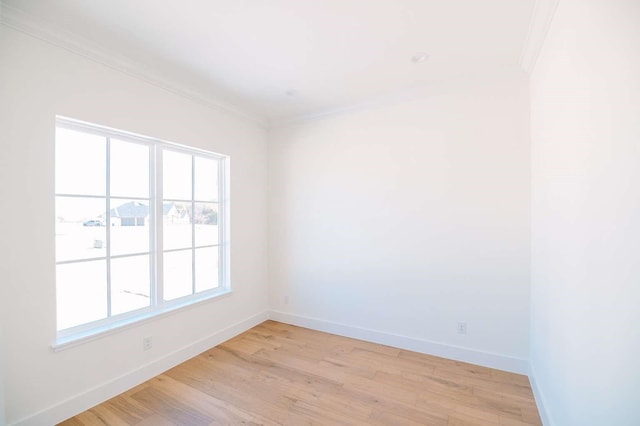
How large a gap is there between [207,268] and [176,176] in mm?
1103

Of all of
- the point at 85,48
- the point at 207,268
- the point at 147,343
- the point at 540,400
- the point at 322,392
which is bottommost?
the point at 322,392

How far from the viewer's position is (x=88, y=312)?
2123 millimetres

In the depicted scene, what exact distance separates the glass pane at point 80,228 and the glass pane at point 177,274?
60 centimetres

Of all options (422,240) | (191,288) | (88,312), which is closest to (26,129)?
(88,312)

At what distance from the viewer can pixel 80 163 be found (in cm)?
210

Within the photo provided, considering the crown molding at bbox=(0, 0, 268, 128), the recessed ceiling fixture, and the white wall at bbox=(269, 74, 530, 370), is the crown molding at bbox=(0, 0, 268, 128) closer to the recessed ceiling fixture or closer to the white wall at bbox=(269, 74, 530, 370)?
the white wall at bbox=(269, 74, 530, 370)

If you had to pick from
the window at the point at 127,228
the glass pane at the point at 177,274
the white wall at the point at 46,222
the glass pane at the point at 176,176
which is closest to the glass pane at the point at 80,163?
the window at the point at 127,228

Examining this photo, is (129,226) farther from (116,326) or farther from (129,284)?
(116,326)

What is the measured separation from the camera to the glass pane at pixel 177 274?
2.69m

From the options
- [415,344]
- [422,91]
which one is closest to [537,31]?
[422,91]

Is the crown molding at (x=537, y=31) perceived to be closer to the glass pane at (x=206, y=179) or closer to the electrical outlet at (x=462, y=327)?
the electrical outlet at (x=462, y=327)

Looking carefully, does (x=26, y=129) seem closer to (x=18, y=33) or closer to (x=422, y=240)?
(x=18, y=33)

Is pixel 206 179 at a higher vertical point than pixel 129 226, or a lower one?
higher

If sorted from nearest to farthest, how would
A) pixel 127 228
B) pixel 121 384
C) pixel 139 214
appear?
pixel 121 384 → pixel 127 228 → pixel 139 214
